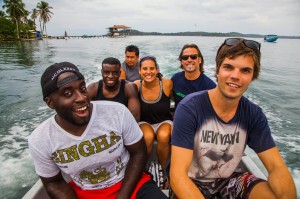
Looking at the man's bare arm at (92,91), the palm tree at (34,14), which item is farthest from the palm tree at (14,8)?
the man's bare arm at (92,91)

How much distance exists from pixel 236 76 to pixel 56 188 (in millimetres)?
1742

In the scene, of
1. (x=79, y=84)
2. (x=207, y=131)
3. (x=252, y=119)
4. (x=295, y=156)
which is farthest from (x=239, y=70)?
(x=295, y=156)

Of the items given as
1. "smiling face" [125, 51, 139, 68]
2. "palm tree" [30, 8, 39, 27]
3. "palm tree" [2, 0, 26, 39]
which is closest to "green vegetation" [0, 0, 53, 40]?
"palm tree" [2, 0, 26, 39]

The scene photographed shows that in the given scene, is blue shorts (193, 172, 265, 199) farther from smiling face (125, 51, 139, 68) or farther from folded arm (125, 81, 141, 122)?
smiling face (125, 51, 139, 68)

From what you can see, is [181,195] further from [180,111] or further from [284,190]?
[284,190]

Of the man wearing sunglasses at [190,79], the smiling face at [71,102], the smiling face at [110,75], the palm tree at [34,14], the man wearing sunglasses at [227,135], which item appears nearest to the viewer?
the smiling face at [71,102]

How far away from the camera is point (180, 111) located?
1828 millimetres

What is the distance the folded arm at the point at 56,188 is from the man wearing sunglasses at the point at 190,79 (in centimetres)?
220

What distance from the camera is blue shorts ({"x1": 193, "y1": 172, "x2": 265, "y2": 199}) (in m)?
1.91

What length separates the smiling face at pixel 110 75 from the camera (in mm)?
3258

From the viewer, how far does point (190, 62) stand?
11.9ft

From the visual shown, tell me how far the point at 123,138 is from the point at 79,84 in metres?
0.61

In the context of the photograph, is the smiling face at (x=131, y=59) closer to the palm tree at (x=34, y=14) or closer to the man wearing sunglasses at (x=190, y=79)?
the man wearing sunglasses at (x=190, y=79)

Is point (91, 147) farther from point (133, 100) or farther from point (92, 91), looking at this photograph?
point (92, 91)
